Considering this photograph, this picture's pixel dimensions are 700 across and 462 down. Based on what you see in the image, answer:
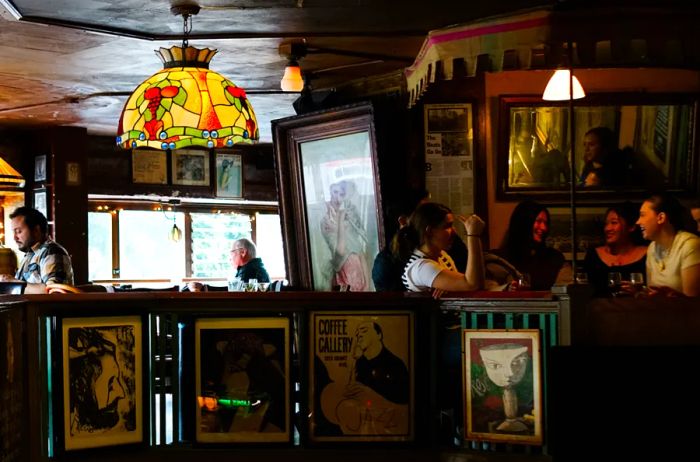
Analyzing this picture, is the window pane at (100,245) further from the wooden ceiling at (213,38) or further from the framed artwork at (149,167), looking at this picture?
the wooden ceiling at (213,38)

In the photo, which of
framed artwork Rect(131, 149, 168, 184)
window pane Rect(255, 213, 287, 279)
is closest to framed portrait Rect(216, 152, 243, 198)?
framed artwork Rect(131, 149, 168, 184)

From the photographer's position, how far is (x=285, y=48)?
21.1 ft

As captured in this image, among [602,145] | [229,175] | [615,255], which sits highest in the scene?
[229,175]

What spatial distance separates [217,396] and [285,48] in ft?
10.0

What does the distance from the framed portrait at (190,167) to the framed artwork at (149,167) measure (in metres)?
0.15

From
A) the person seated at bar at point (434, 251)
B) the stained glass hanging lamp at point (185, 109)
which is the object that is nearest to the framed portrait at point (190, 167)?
the stained glass hanging lamp at point (185, 109)

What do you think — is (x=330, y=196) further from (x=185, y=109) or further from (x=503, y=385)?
(x=503, y=385)

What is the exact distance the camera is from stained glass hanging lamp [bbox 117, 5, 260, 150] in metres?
4.87

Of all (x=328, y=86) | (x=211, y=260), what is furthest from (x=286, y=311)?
(x=211, y=260)

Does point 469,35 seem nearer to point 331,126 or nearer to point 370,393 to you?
point 370,393

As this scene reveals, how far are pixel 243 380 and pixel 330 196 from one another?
12.7 feet

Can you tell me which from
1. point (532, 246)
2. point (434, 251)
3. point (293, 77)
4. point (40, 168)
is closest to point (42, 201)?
point (40, 168)

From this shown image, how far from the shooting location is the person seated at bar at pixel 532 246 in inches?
248

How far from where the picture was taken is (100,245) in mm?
11578
